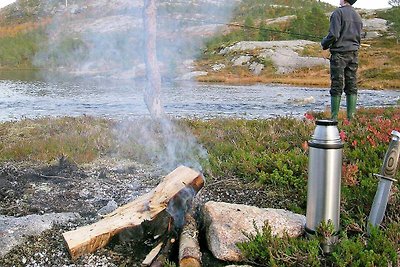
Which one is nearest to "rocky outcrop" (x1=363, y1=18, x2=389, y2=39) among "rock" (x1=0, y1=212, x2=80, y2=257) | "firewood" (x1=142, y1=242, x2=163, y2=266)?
"rock" (x1=0, y1=212, x2=80, y2=257)

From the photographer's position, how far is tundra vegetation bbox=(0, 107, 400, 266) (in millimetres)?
3367

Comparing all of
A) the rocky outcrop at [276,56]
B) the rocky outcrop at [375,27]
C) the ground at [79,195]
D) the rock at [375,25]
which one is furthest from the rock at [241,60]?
the ground at [79,195]

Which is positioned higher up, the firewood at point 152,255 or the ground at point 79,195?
the firewood at point 152,255

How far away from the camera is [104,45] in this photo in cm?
1306

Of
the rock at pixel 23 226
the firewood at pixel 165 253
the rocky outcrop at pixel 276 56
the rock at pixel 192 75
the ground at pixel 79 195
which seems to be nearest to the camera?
the firewood at pixel 165 253

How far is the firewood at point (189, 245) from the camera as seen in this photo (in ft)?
11.6

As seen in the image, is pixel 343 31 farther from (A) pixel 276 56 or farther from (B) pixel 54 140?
(A) pixel 276 56

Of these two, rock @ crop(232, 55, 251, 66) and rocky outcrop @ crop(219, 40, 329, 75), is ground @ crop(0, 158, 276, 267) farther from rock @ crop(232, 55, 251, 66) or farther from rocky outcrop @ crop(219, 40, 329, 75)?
rock @ crop(232, 55, 251, 66)

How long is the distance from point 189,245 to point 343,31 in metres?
6.30

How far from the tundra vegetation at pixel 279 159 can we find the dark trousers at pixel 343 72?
982 mm

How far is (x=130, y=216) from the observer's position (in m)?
4.27

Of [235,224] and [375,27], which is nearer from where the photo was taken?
[235,224]

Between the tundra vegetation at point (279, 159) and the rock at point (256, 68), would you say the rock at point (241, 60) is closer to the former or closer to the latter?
the rock at point (256, 68)

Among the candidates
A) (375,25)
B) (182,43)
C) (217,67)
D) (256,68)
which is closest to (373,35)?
(375,25)
